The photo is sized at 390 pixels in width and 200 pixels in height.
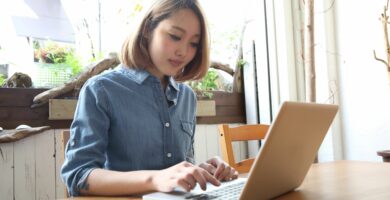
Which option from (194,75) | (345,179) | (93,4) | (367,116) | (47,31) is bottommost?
(345,179)

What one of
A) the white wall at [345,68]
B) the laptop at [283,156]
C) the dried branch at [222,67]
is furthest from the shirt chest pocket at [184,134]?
the white wall at [345,68]

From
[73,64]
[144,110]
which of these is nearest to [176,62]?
[144,110]

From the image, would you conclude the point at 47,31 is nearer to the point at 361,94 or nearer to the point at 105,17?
the point at 105,17

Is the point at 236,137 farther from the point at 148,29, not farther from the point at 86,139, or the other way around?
the point at 86,139

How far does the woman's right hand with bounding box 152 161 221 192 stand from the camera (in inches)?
26.0

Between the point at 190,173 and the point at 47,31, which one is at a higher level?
the point at 47,31

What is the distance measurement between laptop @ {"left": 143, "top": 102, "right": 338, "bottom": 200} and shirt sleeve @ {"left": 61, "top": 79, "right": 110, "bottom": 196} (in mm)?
221

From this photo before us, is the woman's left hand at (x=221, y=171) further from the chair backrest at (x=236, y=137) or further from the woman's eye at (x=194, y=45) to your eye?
the chair backrest at (x=236, y=137)

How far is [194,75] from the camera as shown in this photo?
1.29 meters

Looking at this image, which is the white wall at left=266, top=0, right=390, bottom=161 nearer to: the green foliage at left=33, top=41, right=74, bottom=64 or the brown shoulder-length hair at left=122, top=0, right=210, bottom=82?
the green foliage at left=33, top=41, right=74, bottom=64

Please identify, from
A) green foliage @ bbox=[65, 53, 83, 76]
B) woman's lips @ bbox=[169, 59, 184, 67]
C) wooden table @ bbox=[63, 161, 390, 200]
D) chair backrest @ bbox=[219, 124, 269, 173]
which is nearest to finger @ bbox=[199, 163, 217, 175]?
wooden table @ bbox=[63, 161, 390, 200]

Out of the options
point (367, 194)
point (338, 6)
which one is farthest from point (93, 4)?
point (367, 194)

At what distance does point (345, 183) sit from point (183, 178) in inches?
16.8

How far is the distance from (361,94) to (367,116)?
13cm
